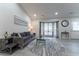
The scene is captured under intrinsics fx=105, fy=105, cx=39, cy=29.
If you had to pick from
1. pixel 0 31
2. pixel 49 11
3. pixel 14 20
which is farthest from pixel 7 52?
pixel 49 11

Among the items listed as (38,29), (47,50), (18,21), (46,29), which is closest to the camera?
(47,50)

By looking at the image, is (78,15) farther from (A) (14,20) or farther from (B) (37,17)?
(A) (14,20)

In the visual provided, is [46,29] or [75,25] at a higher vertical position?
[75,25]

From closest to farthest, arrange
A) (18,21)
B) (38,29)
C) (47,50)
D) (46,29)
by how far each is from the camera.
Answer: (47,50) → (18,21) → (46,29) → (38,29)

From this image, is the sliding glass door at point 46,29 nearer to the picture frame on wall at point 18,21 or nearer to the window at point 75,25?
the picture frame on wall at point 18,21

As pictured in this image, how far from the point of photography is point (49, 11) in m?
7.96

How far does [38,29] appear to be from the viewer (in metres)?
7.87

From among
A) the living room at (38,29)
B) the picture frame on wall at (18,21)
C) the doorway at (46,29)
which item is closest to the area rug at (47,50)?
the living room at (38,29)

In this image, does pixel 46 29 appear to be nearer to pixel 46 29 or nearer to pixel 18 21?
pixel 46 29

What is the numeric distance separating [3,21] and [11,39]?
1.02 metres

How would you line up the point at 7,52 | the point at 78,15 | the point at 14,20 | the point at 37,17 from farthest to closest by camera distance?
the point at 78,15, the point at 37,17, the point at 14,20, the point at 7,52

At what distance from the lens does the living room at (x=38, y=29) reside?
4.61 meters

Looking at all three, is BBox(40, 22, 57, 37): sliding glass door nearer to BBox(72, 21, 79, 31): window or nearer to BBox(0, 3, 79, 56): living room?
BBox(0, 3, 79, 56): living room

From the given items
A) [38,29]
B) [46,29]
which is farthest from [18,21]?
[46,29]
